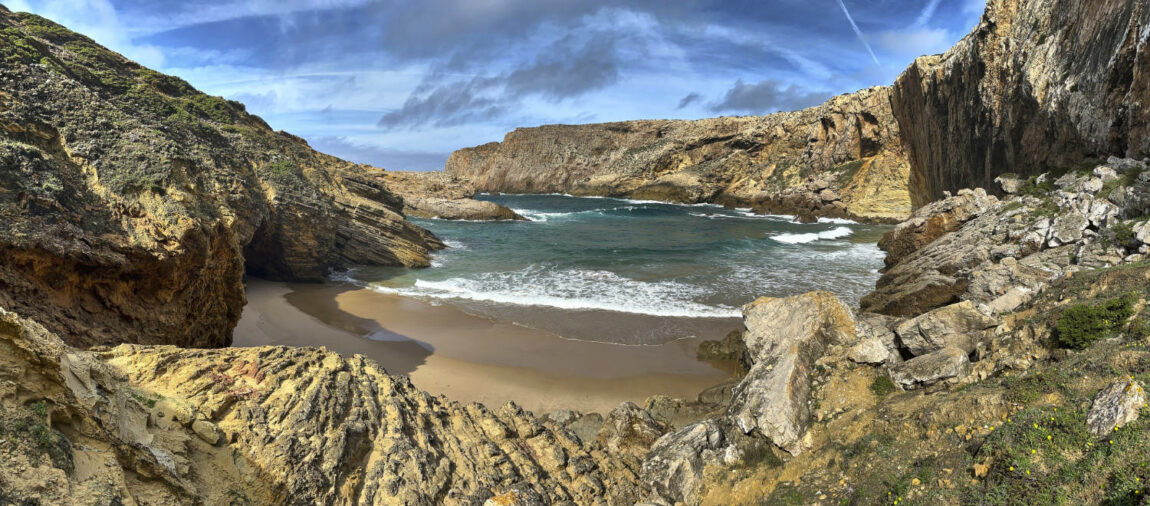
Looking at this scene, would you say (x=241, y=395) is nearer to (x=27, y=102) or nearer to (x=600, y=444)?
(x=600, y=444)

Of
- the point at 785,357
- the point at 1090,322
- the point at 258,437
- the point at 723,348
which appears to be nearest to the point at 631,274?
the point at 723,348

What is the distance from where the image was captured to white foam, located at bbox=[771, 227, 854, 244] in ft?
98.7

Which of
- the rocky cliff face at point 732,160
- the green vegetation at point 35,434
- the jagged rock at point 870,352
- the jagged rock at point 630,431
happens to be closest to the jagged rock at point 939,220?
the jagged rock at point 870,352

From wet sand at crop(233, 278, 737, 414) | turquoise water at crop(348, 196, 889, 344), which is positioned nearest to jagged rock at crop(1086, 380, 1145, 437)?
wet sand at crop(233, 278, 737, 414)

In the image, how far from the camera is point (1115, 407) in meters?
3.32

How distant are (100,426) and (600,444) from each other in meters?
5.37

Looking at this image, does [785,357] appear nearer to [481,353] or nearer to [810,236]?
[481,353]

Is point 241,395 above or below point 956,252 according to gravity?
below

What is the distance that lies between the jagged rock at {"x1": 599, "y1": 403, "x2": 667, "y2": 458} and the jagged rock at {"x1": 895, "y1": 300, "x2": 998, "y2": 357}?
137 inches

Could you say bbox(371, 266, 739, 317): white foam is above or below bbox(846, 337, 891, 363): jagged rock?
below

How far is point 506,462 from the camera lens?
5.24 metres

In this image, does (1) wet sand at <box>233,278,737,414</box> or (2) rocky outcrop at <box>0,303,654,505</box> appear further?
(1) wet sand at <box>233,278,737,414</box>

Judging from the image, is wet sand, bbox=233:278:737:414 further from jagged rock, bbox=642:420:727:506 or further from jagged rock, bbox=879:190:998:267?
jagged rock, bbox=879:190:998:267

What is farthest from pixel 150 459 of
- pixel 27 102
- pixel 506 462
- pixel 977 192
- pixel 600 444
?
pixel 977 192
